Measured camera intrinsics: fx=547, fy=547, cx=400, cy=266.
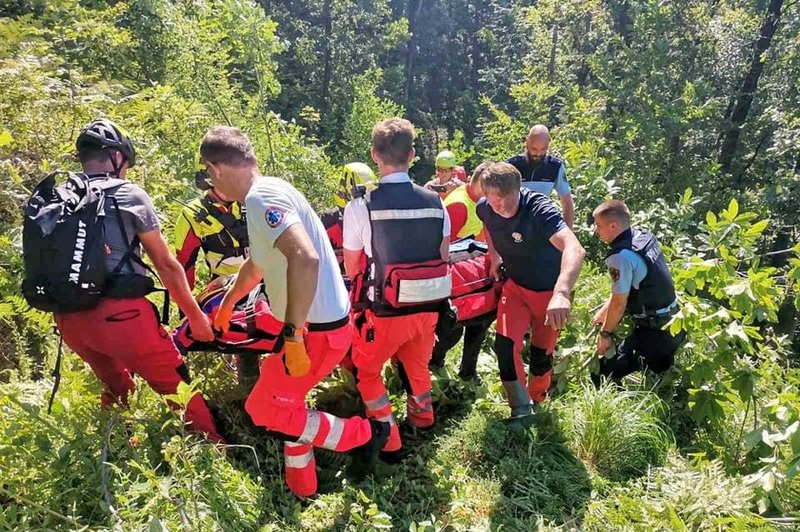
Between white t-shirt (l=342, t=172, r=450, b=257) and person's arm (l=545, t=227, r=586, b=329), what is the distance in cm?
87

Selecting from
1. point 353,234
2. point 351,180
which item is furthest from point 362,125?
point 353,234

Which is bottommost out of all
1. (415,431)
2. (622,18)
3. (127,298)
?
(415,431)

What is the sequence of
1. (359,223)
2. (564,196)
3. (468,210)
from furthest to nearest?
(564,196) → (468,210) → (359,223)

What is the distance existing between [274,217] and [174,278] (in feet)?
2.75

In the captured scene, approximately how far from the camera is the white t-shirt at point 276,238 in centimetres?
246

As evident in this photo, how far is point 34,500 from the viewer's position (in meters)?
2.54

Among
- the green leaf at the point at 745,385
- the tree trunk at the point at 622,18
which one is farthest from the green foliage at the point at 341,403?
the tree trunk at the point at 622,18

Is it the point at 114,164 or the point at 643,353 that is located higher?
the point at 114,164

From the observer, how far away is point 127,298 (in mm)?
2822

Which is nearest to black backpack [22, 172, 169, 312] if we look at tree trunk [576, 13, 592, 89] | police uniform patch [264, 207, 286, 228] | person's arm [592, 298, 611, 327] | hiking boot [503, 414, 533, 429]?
police uniform patch [264, 207, 286, 228]

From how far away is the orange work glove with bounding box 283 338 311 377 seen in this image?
2580mm

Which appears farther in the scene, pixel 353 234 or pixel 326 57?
pixel 326 57

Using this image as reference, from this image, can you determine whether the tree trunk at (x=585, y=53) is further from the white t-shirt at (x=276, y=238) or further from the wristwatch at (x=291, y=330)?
the wristwatch at (x=291, y=330)

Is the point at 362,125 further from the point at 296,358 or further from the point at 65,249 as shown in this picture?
the point at 296,358
